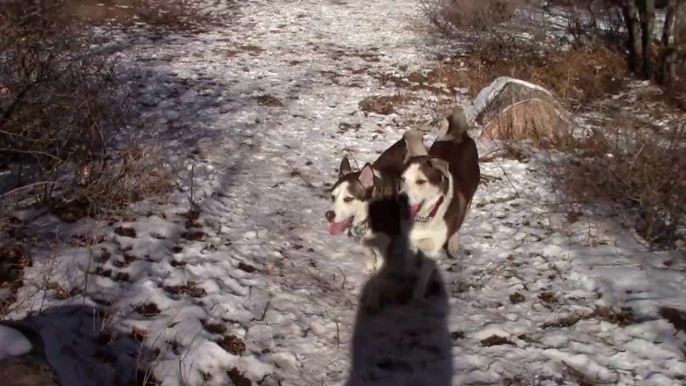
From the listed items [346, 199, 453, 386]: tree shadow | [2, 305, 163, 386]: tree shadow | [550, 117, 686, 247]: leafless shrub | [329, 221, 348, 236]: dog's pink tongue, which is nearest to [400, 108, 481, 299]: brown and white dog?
[346, 199, 453, 386]: tree shadow

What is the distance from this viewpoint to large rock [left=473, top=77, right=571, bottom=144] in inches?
306

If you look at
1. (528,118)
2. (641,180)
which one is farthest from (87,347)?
(528,118)

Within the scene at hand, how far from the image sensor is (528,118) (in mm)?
7812

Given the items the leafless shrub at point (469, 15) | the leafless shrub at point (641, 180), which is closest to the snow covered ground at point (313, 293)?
the leafless shrub at point (641, 180)

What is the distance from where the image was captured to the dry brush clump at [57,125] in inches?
183

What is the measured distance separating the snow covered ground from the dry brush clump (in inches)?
13.2

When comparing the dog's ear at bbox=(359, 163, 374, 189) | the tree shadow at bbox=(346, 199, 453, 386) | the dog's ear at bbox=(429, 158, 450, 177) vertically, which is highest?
the dog's ear at bbox=(429, 158, 450, 177)

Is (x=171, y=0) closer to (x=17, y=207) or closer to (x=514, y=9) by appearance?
(x=514, y=9)

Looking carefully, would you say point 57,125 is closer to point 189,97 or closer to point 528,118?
point 189,97

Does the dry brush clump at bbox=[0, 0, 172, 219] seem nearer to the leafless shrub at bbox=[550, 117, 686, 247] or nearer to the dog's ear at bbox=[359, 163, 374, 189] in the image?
the dog's ear at bbox=[359, 163, 374, 189]

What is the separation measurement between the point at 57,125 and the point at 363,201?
2930mm

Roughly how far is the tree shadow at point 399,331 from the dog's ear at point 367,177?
22 cm

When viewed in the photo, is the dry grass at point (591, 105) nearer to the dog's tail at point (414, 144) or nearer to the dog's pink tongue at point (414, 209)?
the dog's tail at point (414, 144)

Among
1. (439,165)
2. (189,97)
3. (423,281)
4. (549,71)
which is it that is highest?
(549,71)
